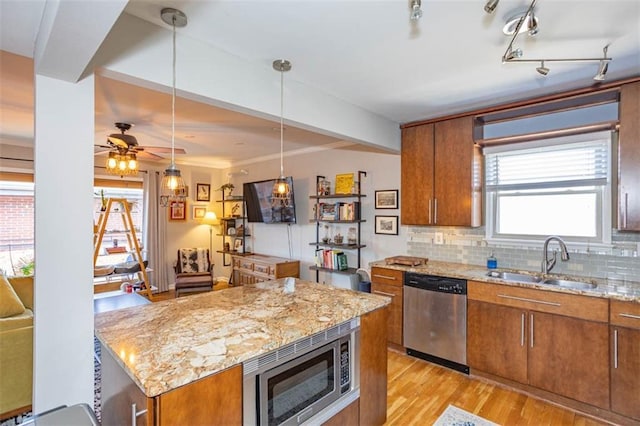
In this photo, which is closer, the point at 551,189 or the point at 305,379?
the point at 305,379

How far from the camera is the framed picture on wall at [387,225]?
408 centimetres

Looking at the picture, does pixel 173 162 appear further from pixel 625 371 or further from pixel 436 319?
pixel 625 371

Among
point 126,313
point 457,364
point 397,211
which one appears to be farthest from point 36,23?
point 457,364

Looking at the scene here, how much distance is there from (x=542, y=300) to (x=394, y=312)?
4.53 feet

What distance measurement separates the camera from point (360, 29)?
5.98ft

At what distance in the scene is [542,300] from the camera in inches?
100

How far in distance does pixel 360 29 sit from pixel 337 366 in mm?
1936

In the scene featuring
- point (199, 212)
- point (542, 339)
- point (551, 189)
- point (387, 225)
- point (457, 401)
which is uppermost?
point (551, 189)

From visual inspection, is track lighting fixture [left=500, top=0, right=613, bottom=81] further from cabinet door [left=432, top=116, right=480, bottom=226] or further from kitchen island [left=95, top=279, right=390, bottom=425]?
kitchen island [left=95, top=279, right=390, bottom=425]

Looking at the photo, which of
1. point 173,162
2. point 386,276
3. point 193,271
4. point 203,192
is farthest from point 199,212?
point 173,162

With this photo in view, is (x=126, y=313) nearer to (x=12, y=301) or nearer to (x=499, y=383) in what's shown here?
(x=12, y=301)

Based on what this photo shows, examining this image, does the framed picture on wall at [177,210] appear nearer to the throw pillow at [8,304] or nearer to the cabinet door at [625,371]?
the throw pillow at [8,304]

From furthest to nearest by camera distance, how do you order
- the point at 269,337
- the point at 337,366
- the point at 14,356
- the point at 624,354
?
1. the point at 14,356
2. the point at 624,354
3. the point at 337,366
4. the point at 269,337

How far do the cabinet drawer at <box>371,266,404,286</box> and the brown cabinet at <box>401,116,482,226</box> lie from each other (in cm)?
65
